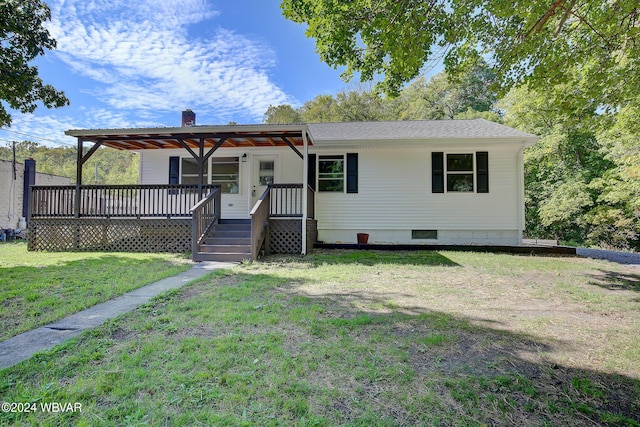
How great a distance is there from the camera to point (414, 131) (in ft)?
35.5

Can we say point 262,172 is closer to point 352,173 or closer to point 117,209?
point 352,173

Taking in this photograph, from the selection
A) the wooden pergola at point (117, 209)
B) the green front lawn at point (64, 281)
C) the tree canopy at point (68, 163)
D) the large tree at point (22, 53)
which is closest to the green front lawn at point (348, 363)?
the green front lawn at point (64, 281)

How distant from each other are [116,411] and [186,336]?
3.72 feet

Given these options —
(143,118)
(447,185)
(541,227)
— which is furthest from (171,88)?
(541,227)

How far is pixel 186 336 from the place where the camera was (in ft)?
9.91

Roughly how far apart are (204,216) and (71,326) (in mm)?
5192

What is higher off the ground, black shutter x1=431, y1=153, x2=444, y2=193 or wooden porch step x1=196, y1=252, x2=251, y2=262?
black shutter x1=431, y1=153, x2=444, y2=193

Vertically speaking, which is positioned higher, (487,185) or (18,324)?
(487,185)

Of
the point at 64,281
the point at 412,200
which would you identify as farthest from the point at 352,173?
the point at 64,281

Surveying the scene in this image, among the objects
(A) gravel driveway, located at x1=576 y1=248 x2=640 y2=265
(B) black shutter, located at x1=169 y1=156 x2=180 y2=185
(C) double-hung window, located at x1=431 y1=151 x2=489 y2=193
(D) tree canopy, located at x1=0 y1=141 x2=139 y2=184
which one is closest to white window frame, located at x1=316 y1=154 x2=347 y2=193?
(C) double-hung window, located at x1=431 y1=151 x2=489 y2=193

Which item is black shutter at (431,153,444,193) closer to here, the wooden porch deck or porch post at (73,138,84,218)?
the wooden porch deck

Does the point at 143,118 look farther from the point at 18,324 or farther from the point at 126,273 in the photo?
the point at 18,324

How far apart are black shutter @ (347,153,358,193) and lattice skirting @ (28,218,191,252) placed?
510 centimetres

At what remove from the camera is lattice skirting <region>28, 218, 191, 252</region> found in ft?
30.2
